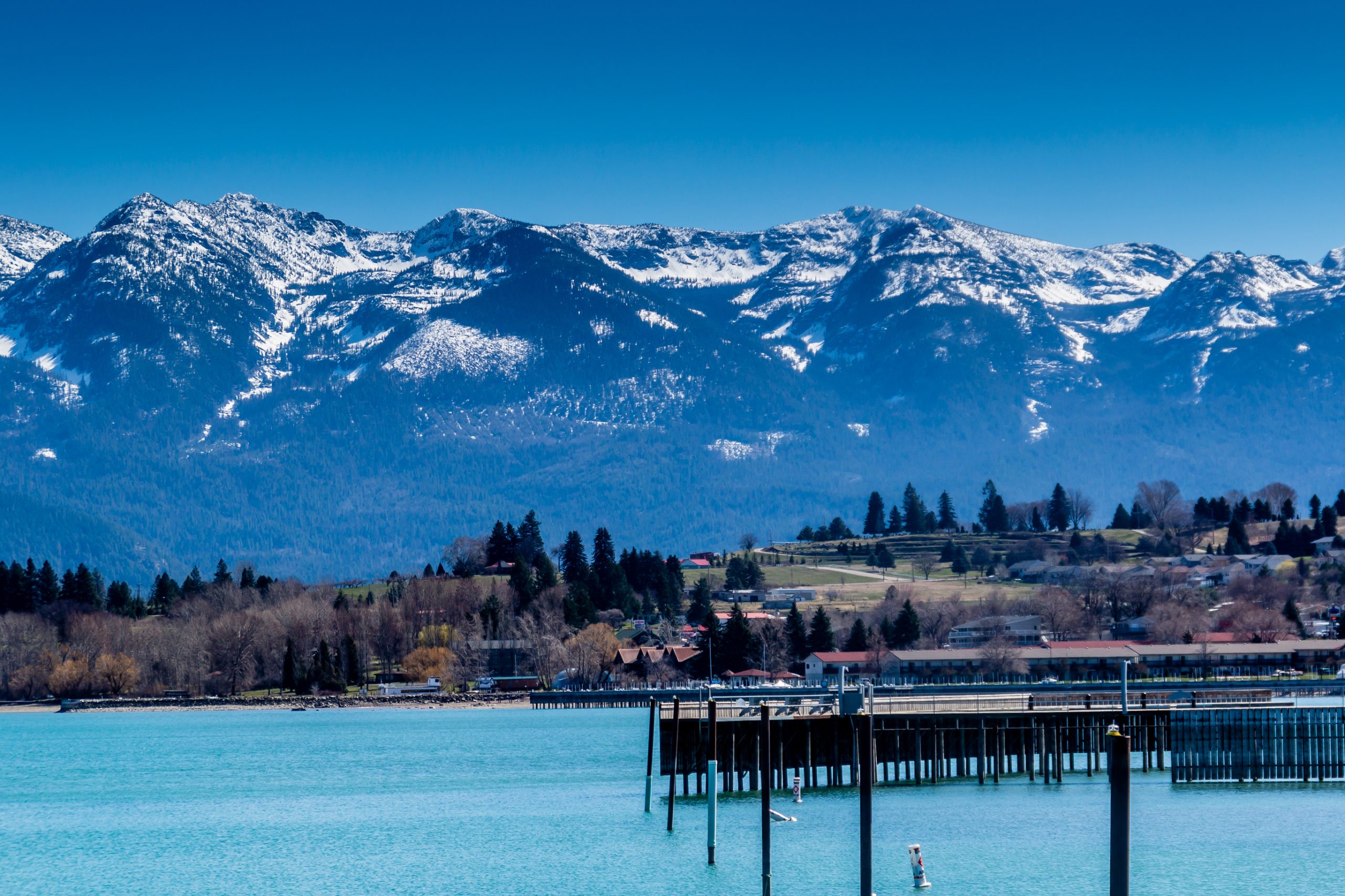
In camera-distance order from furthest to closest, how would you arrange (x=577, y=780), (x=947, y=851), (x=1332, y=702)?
1. (x=1332, y=702)
2. (x=577, y=780)
3. (x=947, y=851)

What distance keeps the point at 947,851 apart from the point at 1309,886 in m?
12.2

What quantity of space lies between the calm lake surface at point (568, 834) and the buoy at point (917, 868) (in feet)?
1.90

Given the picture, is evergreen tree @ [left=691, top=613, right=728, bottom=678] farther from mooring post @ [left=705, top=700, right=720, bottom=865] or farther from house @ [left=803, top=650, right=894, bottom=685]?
mooring post @ [left=705, top=700, right=720, bottom=865]

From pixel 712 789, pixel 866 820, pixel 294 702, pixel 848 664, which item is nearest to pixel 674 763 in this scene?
pixel 712 789

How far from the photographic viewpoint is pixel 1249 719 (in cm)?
8269

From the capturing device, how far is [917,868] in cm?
5631

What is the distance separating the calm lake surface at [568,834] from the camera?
2295 inches

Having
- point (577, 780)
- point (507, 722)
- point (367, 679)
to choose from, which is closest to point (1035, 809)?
point (577, 780)

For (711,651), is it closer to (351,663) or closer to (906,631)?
(906,631)

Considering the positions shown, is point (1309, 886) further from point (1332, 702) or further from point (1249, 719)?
point (1332, 702)

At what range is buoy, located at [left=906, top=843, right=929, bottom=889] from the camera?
56.0 metres

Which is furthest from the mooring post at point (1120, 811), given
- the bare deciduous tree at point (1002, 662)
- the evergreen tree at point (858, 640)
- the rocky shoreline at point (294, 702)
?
the evergreen tree at point (858, 640)

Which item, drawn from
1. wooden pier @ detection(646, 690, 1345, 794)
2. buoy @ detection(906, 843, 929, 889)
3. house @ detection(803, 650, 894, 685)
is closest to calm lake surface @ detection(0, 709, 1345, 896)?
buoy @ detection(906, 843, 929, 889)

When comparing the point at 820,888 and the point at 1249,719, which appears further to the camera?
the point at 1249,719
